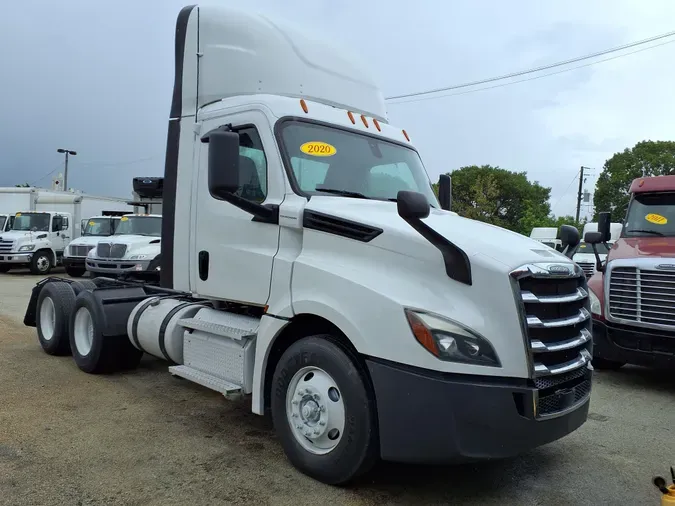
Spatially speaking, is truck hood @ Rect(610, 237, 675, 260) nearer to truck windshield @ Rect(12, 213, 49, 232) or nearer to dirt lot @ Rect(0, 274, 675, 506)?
dirt lot @ Rect(0, 274, 675, 506)

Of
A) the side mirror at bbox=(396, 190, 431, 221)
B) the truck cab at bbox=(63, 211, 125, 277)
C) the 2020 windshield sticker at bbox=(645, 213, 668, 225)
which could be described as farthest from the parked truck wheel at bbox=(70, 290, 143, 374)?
the truck cab at bbox=(63, 211, 125, 277)

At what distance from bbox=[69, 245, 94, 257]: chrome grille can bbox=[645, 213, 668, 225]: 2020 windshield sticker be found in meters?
15.8

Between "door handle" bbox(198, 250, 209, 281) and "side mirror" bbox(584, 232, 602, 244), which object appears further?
"side mirror" bbox(584, 232, 602, 244)

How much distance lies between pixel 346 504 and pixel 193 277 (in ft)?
7.90

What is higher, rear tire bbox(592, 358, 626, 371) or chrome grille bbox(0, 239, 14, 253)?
chrome grille bbox(0, 239, 14, 253)

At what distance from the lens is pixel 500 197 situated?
51.0 m

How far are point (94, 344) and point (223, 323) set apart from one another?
236cm

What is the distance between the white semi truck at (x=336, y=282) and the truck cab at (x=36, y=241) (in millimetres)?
17100

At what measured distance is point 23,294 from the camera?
1432 centimetres

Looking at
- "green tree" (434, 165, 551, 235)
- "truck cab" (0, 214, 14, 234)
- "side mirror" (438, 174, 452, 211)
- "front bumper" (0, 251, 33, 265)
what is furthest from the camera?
"green tree" (434, 165, 551, 235)

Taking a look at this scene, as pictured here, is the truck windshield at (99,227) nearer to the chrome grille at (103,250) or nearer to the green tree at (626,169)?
the chrome grille at (103,250)

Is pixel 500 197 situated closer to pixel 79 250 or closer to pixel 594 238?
pixel 79 250

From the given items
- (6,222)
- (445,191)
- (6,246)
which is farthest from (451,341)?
(6,222)

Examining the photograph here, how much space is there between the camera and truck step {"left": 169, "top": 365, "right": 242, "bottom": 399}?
4.41 metres
